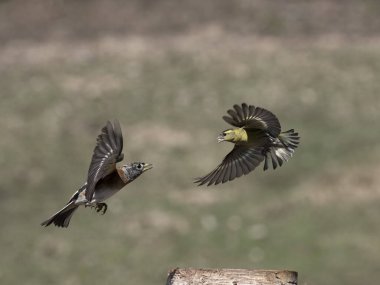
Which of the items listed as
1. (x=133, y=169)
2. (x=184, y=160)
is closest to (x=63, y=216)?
(x=133, y=169)

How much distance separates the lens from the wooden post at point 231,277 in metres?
9.11

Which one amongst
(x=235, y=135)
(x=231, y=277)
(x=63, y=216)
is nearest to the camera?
(x=231, y=277)

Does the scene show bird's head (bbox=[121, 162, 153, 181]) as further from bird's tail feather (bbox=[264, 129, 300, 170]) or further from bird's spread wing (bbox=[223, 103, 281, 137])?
bird's tail feather (bbox=[264, 129, 300, 170])

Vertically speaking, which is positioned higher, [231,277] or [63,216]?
[63,216]

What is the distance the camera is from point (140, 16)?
36719 mm

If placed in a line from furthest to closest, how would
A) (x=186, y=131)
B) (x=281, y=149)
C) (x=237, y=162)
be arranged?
(x=186, y=131) < (x=281, y=149) < (x=237, y=162)

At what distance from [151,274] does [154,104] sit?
29.0 ft

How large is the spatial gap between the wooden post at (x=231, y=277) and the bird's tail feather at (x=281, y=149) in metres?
3.91

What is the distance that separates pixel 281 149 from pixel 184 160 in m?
14.4

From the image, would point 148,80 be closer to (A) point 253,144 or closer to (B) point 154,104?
(B) point 154,104

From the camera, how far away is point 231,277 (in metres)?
9.19

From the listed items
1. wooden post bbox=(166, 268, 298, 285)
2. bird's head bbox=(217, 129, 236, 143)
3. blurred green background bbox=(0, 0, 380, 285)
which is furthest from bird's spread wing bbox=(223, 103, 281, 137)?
blurred green background bbox=(0, 0, 380, 285)

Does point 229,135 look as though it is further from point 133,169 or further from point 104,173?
point 104,173

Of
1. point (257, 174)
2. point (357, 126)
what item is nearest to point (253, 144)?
point (257, 174)
